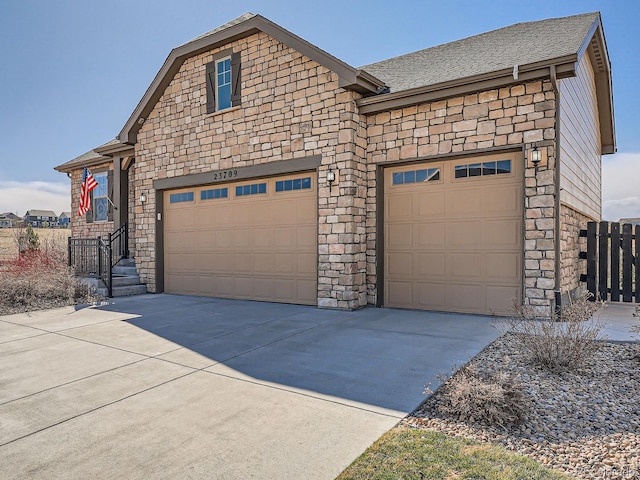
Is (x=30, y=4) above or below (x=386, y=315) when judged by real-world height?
above

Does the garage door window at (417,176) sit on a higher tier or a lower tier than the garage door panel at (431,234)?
higher

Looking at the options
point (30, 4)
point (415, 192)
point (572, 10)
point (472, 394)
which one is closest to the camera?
point (472, 394)

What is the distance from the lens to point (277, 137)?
360 inches

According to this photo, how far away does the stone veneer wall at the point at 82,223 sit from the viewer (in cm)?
1403

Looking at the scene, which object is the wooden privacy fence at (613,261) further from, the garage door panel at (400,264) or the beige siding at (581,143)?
the garage door panel at (400,264)

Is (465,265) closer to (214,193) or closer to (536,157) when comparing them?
(536,157)

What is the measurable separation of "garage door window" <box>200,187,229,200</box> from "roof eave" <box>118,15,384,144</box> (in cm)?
319

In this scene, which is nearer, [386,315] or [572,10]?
[386,315]

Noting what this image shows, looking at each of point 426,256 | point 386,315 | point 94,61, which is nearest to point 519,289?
point 426,256

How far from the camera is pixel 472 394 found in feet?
10.2

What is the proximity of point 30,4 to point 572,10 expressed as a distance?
14254 millimetres

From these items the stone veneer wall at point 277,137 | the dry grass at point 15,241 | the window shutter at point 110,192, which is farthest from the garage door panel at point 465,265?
the dry grass at point 15,241

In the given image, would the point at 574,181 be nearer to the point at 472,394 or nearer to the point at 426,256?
the point at 426,256

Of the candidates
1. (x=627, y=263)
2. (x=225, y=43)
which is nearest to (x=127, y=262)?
(x=225, y=43)
